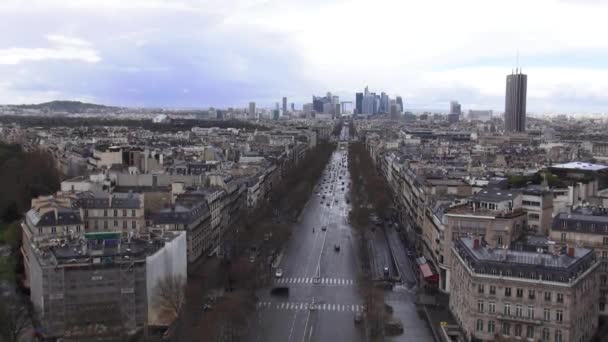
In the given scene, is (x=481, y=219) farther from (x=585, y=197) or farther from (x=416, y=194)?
(x=416, y=194)

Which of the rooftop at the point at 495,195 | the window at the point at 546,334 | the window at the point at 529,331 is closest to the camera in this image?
the window at the point at 546,334

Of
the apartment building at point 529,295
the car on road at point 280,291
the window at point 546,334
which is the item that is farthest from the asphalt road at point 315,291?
the window at point 546,334

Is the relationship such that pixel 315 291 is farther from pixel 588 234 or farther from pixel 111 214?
pixel 588 234

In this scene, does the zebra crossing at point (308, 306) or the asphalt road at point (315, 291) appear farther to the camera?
the zebra crossing at point (308, 306)

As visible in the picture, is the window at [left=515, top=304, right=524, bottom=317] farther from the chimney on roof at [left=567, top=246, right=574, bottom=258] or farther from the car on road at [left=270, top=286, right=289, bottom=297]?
the car on road at [left=270, top=286, right=289, bottom=297]

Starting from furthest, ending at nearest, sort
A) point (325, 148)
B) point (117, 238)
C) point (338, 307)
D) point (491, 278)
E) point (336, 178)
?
point (325, 148), point (336, 178), point (338, 307), point (117, 238), point (491, 278)

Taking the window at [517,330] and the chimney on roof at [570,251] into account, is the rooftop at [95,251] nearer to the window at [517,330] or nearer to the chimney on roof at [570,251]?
the window at [517,330]

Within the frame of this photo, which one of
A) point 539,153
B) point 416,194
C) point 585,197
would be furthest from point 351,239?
point 539,153
